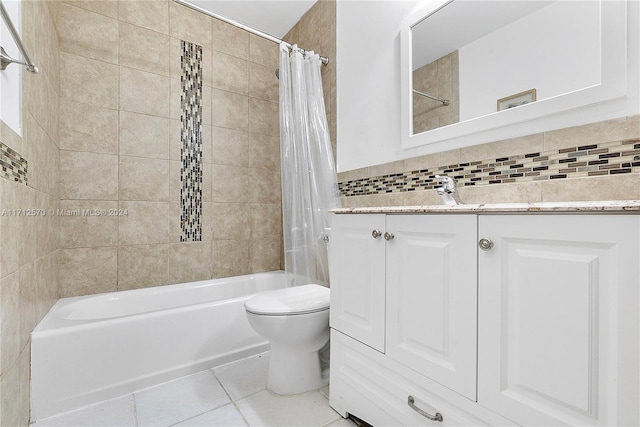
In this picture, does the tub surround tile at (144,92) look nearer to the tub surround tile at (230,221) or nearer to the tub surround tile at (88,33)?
the tub surround tile at (88,33)

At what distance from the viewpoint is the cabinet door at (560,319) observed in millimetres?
605

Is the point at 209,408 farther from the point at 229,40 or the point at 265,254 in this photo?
the point at 229,40

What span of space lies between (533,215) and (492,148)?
0.64 metres

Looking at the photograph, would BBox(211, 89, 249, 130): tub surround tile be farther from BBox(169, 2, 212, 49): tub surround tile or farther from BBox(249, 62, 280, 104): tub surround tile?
BBox(169, 2, 212, 49): tub surround tile

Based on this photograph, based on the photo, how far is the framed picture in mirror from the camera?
3.81ft

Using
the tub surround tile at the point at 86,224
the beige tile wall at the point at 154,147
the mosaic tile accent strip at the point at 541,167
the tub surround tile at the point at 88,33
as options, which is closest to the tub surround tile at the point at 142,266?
the beige tile wall at the point at 154,147

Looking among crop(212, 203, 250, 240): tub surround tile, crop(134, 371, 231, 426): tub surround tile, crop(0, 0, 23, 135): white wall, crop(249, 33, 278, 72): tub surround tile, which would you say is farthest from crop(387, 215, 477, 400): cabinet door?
crop(249, 33, 278, 72): tub surround tile

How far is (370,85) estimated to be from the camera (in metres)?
1.86

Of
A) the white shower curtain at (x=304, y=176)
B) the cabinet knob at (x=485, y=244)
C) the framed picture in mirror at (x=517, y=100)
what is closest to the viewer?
the cabinet knob at (x=485, y=244)

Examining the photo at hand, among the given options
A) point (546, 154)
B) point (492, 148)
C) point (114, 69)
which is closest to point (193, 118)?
point (114, 69)

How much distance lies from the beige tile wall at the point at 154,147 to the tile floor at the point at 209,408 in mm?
862

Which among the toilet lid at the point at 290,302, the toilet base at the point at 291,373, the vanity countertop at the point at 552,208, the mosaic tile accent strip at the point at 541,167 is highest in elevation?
the mosaic tile accent strip at the point at 541,167

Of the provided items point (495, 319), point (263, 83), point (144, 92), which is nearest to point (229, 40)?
point (263, 83)

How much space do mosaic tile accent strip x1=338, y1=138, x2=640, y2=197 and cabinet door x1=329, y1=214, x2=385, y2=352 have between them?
0.52 m
